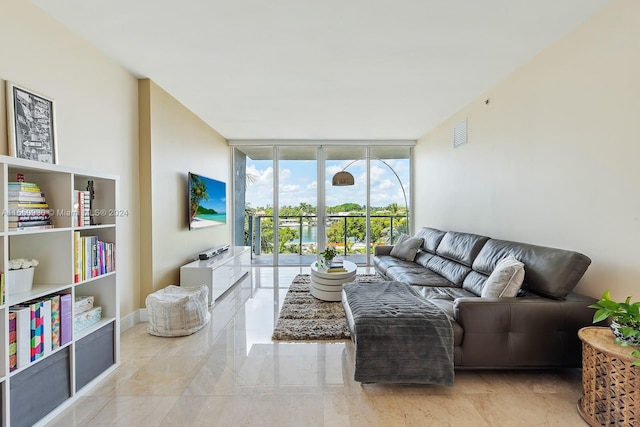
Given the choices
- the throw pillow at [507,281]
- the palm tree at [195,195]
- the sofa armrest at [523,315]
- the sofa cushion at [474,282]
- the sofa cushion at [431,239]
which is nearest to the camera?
the sofa armrest at [523,315]

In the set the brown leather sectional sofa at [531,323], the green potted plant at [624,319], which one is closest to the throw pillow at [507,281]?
the brown leather sectional sofa at [531,323]

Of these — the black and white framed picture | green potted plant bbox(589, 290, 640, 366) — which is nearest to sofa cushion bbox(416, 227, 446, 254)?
green potted plant bbox(589, 290, 640, 366)

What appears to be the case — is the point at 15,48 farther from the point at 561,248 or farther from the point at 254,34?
the point at 561,248

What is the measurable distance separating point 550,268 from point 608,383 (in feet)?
2.57

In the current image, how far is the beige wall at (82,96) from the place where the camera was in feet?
6.18

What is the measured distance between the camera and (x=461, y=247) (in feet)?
11.0

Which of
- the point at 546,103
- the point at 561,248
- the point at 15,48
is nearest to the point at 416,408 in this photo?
the point at 561,248

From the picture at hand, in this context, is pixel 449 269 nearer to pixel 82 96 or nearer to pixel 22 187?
pixel 22 187

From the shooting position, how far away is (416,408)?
1757 millimetres

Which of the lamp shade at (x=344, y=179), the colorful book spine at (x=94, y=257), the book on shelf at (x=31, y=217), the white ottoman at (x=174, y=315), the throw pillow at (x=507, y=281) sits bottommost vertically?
the white ottoman at (x=174, y=315)

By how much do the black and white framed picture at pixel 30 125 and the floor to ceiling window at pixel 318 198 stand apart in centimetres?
386

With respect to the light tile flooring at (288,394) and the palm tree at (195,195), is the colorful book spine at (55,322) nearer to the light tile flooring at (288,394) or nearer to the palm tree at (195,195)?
the light tile flooring at (288,394)

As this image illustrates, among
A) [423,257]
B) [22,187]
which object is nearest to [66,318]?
[22,187]

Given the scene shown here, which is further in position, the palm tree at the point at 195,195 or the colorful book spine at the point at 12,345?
the palm tree at the point at 195,195
